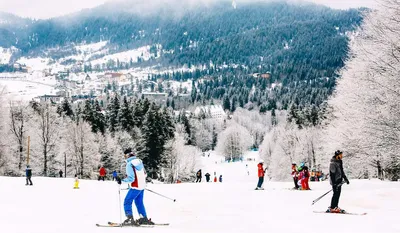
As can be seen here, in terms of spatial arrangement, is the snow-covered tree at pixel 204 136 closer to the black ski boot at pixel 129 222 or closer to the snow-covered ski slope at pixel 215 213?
the snow-covered ski slope at pixel 215 213

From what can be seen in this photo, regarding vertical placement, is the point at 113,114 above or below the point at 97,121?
above

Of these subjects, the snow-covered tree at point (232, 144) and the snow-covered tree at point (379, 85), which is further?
the snow-covered tree at point (232, 144)

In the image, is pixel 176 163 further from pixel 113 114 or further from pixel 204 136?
pixel 204 136

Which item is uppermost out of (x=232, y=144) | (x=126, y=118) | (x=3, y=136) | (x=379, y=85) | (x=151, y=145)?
(x=126, y=118)

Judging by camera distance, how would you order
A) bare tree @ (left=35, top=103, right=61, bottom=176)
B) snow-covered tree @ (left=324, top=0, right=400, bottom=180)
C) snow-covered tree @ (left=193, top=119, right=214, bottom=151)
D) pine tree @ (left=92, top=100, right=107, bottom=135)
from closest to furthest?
snow-covered tree @ (left=324, top=0, right=400, bottom=180) → bare tree @ (left=35, top=103, right=61, bottom=176) → pine tree @ (left=92, top=100, right=107, bottom=135) → snow-covered tree @ (left=193, top=119, right=214, bottom=151)

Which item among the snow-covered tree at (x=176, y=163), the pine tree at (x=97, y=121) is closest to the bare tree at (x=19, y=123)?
the pine tree at (x=97, y=121)

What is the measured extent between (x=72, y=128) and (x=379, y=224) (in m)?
53.3

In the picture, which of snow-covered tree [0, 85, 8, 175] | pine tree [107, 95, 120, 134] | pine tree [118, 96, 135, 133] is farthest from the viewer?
pine tree [107, 95, 120, 134]

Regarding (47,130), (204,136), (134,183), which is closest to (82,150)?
(47,130)

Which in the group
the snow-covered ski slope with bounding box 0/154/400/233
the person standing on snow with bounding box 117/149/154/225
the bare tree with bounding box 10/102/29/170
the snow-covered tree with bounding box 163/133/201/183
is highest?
the bare tree with bounding box 10/102/29/170

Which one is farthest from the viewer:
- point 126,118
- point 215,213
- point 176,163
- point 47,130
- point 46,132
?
point 126,118

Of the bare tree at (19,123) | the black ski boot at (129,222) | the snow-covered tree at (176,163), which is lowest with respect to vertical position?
the snow-covered tree at (176,163)

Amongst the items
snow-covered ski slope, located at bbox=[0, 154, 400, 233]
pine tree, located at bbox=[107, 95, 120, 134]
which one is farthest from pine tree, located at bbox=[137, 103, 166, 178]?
snow-covered ski slope, located at bbox=[0, 154, 400, 233]

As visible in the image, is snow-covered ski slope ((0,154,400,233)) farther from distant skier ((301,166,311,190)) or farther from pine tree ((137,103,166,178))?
pine tree ((137,103,166,178))
